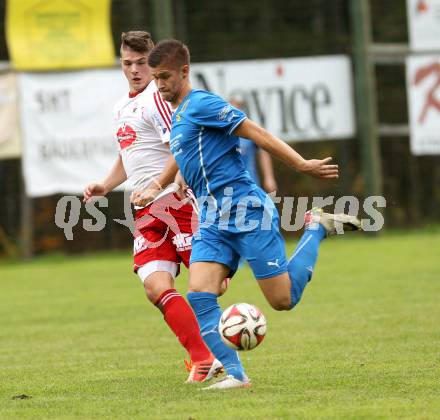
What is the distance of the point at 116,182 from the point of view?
627 cm

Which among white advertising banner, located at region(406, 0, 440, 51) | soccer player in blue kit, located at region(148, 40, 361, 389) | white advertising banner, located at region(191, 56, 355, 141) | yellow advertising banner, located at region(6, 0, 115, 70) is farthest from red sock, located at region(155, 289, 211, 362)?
white advertising banner, located at region(406, 0, 440, 51)

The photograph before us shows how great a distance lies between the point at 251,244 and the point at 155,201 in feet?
2.93

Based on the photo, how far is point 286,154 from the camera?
5102 millimetres

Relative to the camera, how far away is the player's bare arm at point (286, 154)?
199 inches

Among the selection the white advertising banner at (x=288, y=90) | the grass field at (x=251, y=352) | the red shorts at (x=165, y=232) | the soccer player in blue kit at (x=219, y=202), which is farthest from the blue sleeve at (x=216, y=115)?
the white advertising banner at (x=288, y=90)

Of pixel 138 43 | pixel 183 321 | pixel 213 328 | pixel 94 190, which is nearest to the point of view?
pixel 213 328

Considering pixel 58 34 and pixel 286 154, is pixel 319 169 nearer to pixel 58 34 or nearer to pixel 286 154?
pixel 286 154

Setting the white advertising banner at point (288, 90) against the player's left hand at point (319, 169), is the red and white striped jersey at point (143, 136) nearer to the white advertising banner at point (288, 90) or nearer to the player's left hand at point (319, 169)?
the player's left hand at point (319, 169)

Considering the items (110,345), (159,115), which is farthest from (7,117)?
(159,115)

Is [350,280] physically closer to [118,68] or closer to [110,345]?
[110,345]

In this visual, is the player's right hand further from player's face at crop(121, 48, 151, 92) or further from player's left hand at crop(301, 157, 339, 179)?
player's left hand at crop(301, 157, 339, 179)

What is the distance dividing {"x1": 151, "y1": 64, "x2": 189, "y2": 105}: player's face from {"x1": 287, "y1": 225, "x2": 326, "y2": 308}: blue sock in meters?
0.97

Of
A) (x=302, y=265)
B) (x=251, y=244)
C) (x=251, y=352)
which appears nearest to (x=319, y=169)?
(x=251, y=244)

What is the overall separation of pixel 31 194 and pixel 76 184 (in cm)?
57
